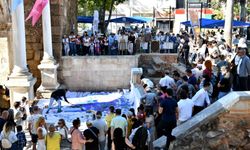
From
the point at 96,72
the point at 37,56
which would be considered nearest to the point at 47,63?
the point at 37,56

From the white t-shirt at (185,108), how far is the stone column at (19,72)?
7.53 metres

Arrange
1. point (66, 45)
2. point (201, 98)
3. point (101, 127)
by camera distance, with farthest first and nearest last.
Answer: point (66, 45) < point (201, 98) < point (101, 127)

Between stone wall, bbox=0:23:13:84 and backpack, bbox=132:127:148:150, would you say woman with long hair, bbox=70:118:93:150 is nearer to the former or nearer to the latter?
backpack, bbox=132:127:148:150

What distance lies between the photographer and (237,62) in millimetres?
12227

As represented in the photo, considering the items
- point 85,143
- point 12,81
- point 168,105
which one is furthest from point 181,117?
point 12,81

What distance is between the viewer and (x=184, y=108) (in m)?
9.39

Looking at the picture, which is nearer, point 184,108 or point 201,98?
point 184,108

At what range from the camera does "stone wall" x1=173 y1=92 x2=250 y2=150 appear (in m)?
8.66

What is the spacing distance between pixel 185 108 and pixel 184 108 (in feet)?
0.08

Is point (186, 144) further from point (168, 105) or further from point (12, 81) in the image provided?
point (12, 81)

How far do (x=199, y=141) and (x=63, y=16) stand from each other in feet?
43.4

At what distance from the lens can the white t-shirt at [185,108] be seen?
9.34 metres

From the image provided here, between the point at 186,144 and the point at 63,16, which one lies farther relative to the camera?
the point at 63,16

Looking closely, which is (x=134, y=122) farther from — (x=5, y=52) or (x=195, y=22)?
(x=195, y=22)
